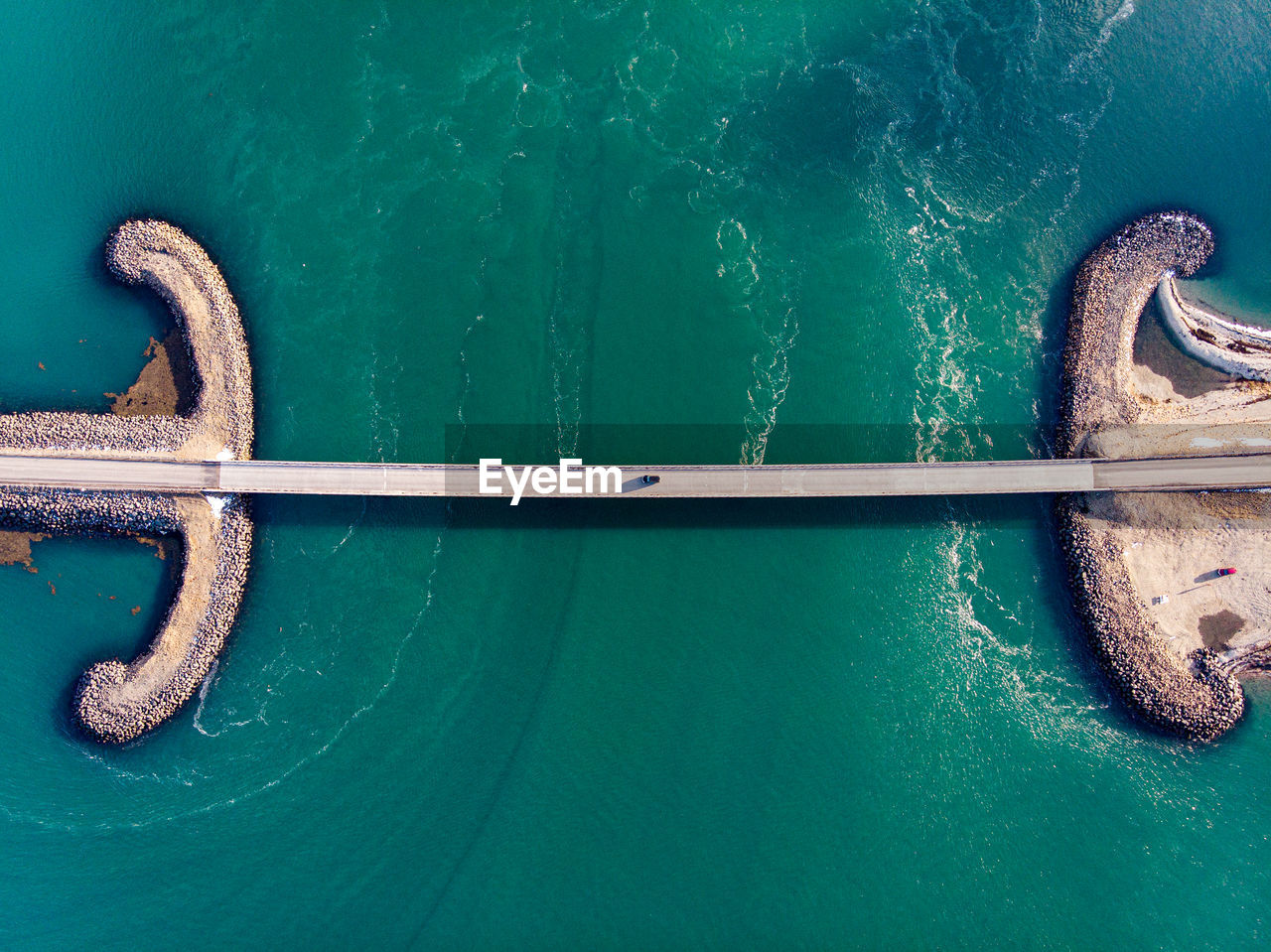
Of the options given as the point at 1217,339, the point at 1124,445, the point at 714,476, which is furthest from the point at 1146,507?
the point at 714,476

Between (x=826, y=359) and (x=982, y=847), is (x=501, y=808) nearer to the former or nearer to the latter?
(x=982, y=847)

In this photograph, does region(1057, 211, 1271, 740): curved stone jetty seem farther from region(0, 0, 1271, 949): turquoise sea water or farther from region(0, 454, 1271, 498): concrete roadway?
region(0, 454, 1271, 498): concrete roadway

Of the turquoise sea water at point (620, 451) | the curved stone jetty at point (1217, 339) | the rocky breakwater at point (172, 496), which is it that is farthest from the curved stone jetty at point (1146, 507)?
the rocky breakwater at point (172, 496)

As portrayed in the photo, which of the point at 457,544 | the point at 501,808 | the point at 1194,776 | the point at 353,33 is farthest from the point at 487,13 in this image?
the point at 1194,776

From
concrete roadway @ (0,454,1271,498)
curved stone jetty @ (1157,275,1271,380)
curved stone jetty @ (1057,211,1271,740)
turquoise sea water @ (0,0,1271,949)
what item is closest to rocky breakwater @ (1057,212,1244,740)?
curved stone jetty @ (1057,211,1271,740)

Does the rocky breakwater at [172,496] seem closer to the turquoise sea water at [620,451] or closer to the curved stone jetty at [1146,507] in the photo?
the turquoise sea water at [620,451]
